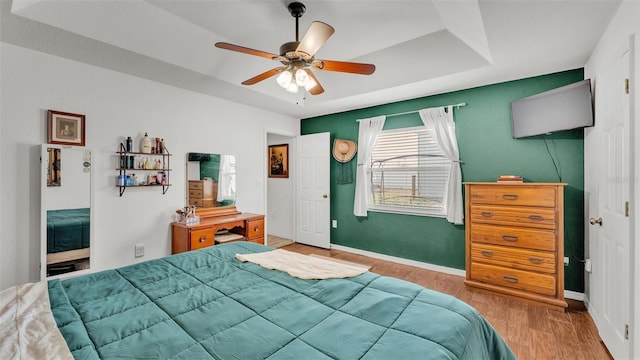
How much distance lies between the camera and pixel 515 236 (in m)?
2.76

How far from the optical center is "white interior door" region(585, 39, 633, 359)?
170cm

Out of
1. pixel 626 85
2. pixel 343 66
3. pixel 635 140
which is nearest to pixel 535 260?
pixel 635 140

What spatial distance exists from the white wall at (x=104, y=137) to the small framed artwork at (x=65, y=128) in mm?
59

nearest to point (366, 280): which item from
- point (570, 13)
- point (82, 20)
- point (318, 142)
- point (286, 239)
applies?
point (570, 13)

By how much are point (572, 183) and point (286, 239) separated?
4.28 metres

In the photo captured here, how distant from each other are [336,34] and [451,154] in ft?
6.82

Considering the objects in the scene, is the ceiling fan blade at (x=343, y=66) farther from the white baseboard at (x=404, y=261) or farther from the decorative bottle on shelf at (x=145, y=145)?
the white baseboard at (x=404, y=261)

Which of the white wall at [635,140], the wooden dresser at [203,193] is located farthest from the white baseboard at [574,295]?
the wooden dresser at [203,193]

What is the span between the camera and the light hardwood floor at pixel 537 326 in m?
1.99

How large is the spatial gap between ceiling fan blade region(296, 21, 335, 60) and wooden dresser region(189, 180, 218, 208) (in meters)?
2.35

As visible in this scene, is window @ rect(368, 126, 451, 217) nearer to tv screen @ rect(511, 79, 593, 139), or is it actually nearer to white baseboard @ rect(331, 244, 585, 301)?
white baseboard @ rect(331, 244, 585, 301)

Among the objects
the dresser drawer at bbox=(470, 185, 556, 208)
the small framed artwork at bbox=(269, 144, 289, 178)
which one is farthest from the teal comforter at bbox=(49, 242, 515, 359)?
the small framed artwork at bbox=(269, 144, 289, 178)

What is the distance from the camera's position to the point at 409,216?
12.8 ft

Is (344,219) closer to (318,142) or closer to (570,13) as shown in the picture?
(318,142)
